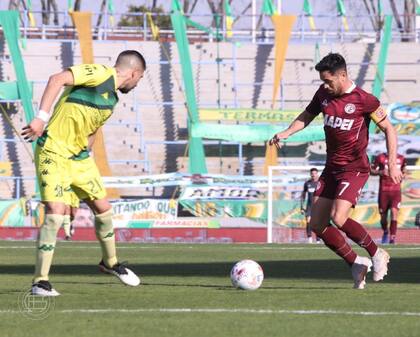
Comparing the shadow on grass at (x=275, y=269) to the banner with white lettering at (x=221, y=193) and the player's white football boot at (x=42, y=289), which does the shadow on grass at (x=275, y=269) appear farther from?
the banner with white lettering at (x=221, y=193)

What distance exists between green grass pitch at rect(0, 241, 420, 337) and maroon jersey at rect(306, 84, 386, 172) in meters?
1.21

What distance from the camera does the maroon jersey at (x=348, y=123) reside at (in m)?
10.5

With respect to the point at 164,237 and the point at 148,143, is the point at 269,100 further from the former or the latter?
the point at 164,237

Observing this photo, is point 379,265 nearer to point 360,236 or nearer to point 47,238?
point 360,236

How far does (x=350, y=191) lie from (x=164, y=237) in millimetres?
17304

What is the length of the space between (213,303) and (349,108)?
8.85 ft

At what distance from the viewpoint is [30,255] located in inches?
681

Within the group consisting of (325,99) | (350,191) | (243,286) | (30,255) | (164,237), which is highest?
(325,99)

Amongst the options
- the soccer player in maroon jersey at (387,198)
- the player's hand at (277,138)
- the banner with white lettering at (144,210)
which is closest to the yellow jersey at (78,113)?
the player's hand at (277,138)

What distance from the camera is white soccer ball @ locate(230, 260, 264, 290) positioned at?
10062mm

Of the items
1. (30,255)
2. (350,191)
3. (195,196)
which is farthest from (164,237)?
(350,191)

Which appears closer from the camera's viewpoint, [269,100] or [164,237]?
[164,237]

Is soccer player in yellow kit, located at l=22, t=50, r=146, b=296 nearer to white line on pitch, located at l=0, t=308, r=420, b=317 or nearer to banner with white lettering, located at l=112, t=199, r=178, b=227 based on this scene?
A: white line on pitch, located at l=0, t=308, r=420, b=317

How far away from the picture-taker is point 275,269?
1380 centimetres
